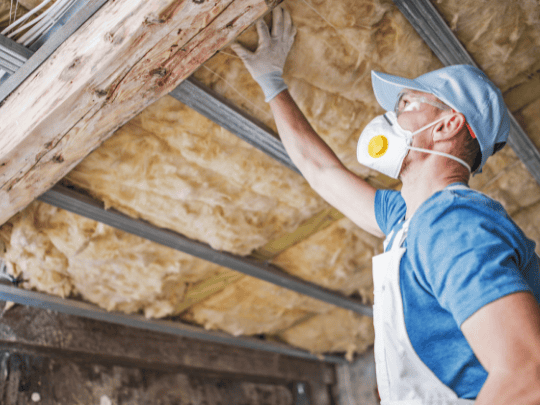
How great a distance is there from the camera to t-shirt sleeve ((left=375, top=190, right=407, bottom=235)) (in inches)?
49.2

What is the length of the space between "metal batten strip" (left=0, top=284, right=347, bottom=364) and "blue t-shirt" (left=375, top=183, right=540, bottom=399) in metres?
1.92

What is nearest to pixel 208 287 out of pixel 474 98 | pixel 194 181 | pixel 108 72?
pixel 194 181

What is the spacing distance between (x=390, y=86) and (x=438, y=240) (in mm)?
616

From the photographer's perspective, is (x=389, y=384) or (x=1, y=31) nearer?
(x=389, y=384)

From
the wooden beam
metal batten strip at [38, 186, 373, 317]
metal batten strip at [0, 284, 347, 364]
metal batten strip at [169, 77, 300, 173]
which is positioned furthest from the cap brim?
metal batten strip at [0, 284, 347, 364]

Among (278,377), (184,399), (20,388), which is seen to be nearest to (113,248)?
(20,388)

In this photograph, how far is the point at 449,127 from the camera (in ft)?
3.75

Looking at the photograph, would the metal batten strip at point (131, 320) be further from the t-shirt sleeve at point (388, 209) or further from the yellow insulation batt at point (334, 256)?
the t-shirt sleeve at point (388, 209)

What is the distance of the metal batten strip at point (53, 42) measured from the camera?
3.99 feet

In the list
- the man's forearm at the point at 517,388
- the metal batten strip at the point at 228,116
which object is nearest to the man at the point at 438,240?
the man's forearm at the point at 517,388

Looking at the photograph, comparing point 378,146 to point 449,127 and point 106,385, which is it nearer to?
point 449,127

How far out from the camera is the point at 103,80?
1.22m

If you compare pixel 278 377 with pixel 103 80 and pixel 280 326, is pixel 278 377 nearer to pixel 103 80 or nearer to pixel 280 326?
pixel 280 326

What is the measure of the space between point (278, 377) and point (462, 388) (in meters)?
2.84
